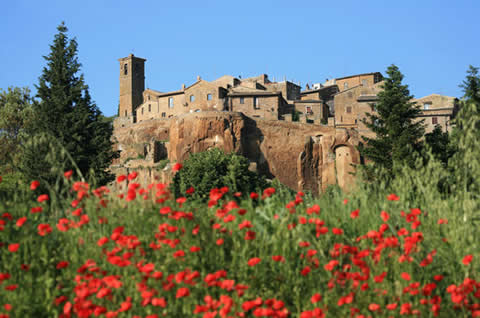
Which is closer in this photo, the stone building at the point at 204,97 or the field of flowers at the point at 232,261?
the field of flowers at the point at 232,261

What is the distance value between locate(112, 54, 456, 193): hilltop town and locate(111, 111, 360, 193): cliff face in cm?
11

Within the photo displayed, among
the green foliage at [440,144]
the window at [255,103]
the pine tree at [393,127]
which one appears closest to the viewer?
the green foliage at [440,144]

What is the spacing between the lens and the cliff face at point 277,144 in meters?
55.0

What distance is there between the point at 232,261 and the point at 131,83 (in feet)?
276

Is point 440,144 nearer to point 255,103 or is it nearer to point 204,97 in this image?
point 255,103

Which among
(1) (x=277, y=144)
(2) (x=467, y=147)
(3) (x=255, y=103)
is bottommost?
(2) (x=467, y=147)

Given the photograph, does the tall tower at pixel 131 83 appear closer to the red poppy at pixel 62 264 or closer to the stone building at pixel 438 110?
the stone building at pixel 438 110

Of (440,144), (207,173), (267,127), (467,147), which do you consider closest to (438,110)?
(267,127)

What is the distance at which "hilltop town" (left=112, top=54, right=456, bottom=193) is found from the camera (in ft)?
182

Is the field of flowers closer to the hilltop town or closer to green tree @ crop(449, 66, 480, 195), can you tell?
green tree @ crop(449, 66, 480, 195)

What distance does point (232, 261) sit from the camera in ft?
21.8

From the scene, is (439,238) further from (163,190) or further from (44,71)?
(44,71)

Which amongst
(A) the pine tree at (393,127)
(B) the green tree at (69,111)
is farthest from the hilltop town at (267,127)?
(B) the green tree at (69,111)

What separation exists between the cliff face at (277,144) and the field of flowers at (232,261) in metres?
47.1
